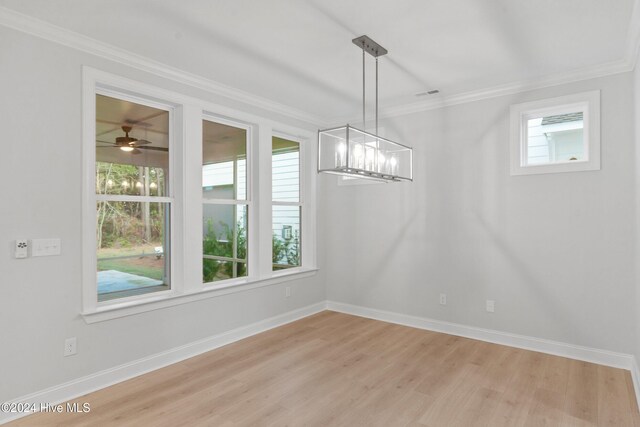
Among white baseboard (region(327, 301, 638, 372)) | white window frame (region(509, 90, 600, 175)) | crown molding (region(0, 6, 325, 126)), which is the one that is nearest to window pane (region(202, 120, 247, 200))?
crown molding (region(0, 6, 325, 126))

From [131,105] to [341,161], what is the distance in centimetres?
199

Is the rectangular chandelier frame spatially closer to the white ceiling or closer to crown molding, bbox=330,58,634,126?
the white ceiling

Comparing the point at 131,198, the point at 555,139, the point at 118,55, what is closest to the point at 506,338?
the point at 555,139

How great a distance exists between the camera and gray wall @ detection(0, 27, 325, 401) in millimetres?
2500

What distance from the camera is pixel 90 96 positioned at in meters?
2.90

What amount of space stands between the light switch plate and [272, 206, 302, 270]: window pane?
249cm

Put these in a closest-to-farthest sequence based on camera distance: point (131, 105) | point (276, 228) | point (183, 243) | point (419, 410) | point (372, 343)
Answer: point (419, 410) < point (131, 105) < point (183, 243) < point (372, 343) < point (276, 228)

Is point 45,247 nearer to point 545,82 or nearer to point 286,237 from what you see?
point 286,237

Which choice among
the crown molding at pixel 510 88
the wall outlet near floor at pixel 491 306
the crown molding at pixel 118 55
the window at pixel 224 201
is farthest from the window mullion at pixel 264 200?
the wall outlet near floor at pixel 491 306

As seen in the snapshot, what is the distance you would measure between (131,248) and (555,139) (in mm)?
4194

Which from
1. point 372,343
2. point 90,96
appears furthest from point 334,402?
point 90,96

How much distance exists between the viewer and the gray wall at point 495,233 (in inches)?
132

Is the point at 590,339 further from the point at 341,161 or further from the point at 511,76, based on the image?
the point at 341,161

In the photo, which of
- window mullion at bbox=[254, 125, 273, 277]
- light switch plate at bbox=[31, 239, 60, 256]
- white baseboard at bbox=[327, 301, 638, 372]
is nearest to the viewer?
light switch plate at bbox=[31, 239, 60, 256]
